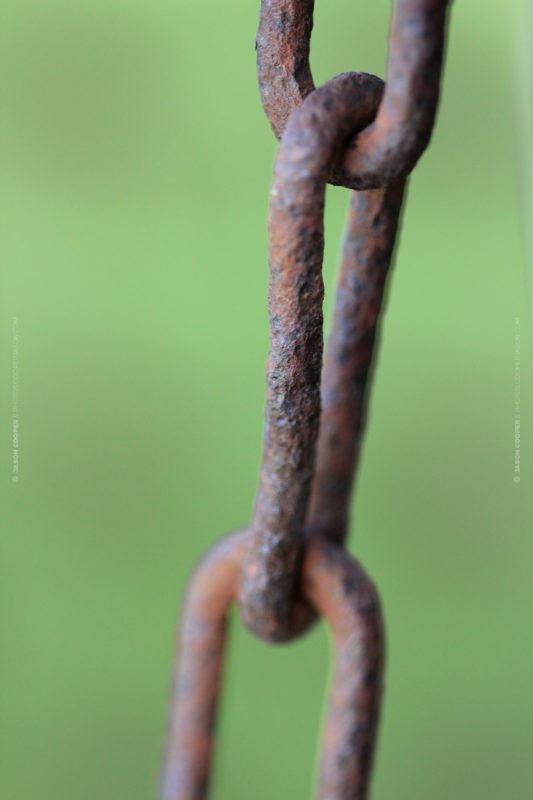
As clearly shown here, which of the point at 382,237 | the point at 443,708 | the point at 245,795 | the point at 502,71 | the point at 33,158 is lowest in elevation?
the point at 245,795

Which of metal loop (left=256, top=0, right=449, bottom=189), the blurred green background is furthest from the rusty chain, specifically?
the blurred green background

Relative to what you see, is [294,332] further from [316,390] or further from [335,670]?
[335,670]

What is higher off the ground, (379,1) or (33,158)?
(379,1)

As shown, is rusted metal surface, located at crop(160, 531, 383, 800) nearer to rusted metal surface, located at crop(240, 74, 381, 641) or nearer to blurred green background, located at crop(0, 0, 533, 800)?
rusted metal surface, located at crop(240, 74, 381, 641)

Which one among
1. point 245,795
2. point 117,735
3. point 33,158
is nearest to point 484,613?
point 245,795

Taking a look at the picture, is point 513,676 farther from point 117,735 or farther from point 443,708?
point 117,735

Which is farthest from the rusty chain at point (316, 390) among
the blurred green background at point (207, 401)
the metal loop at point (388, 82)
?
the blurred green background at point (207, 401)
